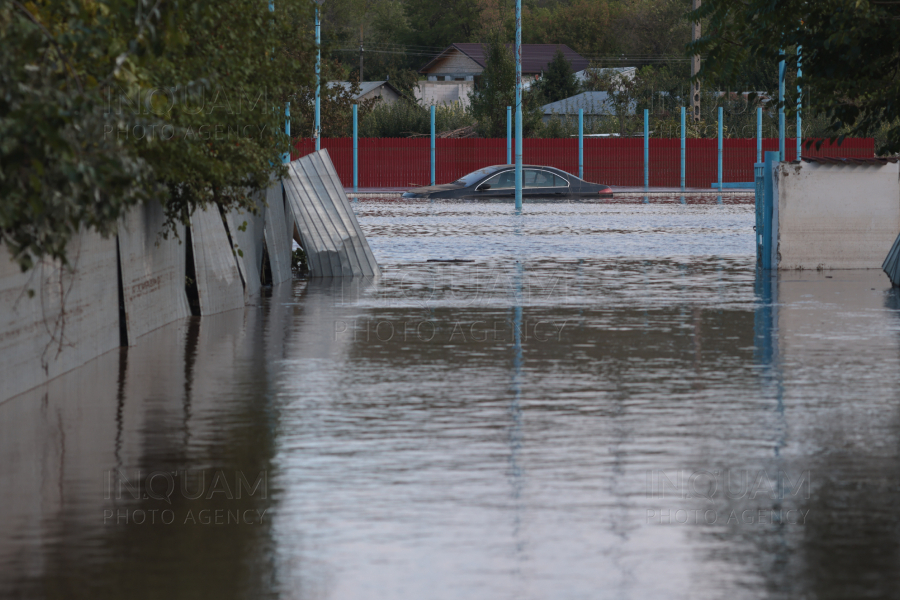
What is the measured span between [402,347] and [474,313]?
A: 2.66 meters

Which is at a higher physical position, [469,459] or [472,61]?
[472,61]

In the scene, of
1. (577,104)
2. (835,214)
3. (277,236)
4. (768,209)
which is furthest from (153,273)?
(577,104)

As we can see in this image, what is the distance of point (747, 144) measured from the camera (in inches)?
2263

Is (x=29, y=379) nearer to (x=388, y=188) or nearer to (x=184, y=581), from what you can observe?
(x=184, y=581)

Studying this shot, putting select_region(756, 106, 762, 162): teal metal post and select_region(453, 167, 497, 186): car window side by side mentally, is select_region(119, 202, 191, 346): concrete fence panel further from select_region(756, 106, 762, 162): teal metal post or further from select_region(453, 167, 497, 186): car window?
select_region(756, 106, 762, 162): teal metal post

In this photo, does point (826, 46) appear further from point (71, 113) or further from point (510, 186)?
point (510, 186)

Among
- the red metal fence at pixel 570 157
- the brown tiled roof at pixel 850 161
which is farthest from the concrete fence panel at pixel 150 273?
the red metal fence at pixel 570 157

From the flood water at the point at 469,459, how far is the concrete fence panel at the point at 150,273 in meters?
0.26

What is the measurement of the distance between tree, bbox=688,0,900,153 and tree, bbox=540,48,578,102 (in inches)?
2795

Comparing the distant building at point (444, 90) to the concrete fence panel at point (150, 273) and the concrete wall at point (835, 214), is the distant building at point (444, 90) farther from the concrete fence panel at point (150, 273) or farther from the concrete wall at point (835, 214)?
the concrete fence panel at point (150, 273)

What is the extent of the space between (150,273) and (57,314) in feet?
9.08

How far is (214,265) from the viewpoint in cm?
1518

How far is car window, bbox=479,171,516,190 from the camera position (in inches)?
1708

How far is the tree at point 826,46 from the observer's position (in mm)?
14086
